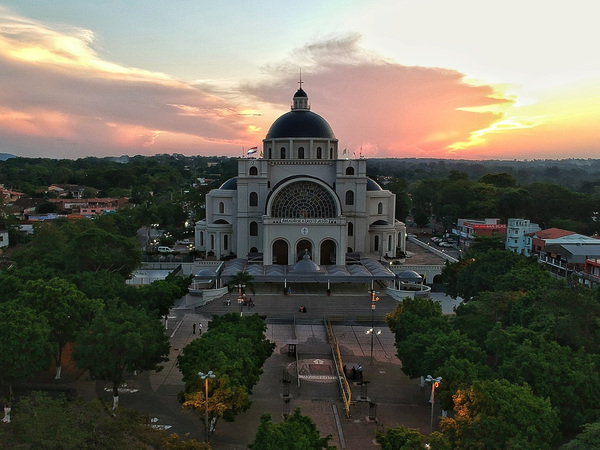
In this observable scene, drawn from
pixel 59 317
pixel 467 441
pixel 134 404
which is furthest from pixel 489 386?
pixel 59 317

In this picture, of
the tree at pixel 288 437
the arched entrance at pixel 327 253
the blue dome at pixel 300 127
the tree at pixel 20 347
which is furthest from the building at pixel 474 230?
the tree at pixel 20 347

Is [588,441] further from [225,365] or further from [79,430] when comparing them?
[79,430]

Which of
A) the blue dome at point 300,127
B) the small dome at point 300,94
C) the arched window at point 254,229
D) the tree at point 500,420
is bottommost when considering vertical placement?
the tree at point 500,420

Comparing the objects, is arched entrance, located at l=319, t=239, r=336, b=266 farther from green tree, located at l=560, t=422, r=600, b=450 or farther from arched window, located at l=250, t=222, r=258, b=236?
green tree, located at l=560, t=422, r=600, b=450

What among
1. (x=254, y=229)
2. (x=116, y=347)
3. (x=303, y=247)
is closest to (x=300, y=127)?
(x=254, y=229)

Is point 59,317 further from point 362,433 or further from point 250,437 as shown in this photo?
point 362,433

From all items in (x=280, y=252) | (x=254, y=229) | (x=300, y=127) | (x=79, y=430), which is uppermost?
(x=300, y=127)

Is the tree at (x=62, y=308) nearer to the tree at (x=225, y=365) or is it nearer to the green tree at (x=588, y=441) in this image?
the tree at (x=225, y=365)
